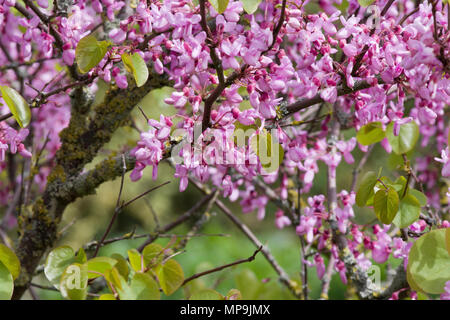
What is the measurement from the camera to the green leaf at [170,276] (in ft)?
2.85

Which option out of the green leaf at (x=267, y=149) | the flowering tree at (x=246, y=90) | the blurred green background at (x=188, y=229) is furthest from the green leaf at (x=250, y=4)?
the blurred green background at (x=188, y=229)

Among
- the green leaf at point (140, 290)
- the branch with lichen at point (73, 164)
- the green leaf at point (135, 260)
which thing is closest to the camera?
the green leaf at point (140, 290)

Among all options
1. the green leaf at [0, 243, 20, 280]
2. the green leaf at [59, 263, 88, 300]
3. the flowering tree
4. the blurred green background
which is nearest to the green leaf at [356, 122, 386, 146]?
the flowering tree

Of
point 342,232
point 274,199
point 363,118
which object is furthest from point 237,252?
point 363,118

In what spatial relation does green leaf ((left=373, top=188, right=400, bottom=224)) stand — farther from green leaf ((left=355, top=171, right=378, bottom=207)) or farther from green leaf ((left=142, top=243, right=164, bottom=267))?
green leaf ((left=142, top=243, right=164, bottom=267))

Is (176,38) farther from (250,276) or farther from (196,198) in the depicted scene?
(196,198)

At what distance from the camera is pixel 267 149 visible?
918 mm

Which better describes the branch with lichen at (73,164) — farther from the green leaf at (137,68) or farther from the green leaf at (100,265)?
the green leaf at (100,265)

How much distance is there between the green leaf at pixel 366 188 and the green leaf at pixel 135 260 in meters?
0.43

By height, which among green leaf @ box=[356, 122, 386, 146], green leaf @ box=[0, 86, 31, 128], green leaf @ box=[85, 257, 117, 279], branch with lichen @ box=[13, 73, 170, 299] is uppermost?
green leaf @ box=[356, 122, 386, 146]

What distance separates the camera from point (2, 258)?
0.84 meters

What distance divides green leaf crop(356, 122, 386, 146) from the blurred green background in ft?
2.52

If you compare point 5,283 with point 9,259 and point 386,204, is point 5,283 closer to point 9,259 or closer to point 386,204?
point 9,259

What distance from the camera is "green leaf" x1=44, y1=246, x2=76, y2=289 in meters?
0.89
